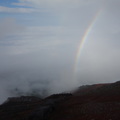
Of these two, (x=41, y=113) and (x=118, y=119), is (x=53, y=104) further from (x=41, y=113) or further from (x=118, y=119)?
(x=118, y=119)

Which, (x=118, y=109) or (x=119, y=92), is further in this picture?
(x=119, y=92)

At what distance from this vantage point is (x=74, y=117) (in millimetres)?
41438

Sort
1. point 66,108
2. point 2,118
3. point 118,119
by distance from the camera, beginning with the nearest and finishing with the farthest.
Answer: point 118,119
point 66,108
point 2,118

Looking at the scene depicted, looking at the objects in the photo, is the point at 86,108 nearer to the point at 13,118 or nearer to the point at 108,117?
the point at 108,117

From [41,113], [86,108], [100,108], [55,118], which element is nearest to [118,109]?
[100,108]

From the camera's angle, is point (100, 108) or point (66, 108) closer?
point (100, 108)


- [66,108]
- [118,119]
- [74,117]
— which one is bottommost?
[118,119]

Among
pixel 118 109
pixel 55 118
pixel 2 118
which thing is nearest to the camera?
pixel 118 109

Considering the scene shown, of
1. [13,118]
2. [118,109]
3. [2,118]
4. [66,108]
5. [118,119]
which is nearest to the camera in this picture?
[118,119]

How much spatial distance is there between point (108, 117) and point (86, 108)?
8.85m

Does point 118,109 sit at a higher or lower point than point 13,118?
lower

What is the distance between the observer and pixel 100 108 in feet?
144

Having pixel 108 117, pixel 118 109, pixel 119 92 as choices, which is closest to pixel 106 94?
pixel 119 92

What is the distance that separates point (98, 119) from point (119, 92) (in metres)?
19.6
